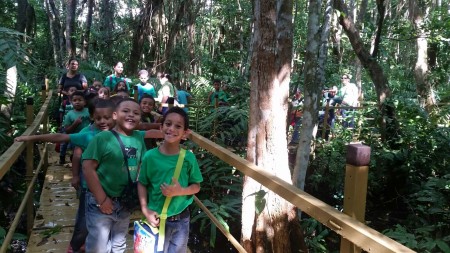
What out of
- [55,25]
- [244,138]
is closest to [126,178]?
[244,138]

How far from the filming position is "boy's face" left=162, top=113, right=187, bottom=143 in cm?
241

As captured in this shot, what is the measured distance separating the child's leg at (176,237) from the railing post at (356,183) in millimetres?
1201

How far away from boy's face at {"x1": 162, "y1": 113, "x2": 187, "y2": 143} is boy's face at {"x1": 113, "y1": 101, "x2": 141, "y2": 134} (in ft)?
0.99

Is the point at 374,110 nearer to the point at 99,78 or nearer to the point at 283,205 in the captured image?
the point at 283,205

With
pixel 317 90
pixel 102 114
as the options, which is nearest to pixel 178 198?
pixel 102 114

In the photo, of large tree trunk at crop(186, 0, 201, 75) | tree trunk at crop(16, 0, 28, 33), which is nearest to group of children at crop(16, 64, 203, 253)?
large tree trunk at crop(186, 0, 201, 75)

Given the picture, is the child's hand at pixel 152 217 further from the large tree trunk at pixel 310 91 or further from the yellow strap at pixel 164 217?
A: the large tree trunk at pixel 310 91

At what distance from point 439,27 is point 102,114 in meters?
8.36

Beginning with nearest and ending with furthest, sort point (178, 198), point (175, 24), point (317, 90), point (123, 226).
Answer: point (178, 198) < point (123, 226) < point (317, 90) < point (175, 24)

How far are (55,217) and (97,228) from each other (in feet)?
6.25

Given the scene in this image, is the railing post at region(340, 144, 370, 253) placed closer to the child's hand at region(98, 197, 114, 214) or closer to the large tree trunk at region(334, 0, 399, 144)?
the child's hand at region(98, 197, 114, 214)

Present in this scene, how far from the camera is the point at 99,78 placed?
36.8 ft

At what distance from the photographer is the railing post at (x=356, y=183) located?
1.44 meters

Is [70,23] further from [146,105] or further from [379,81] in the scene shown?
[146,105]
